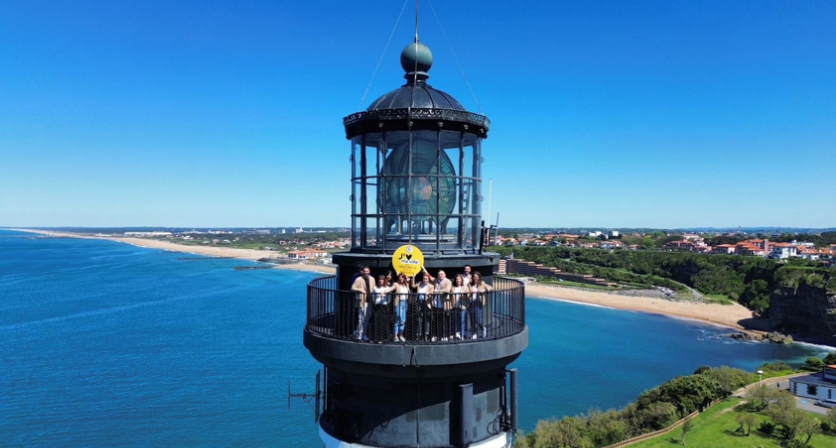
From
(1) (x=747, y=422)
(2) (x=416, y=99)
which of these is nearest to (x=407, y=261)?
(2) (x=416, y=99)

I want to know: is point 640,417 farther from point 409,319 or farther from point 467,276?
point 409,319

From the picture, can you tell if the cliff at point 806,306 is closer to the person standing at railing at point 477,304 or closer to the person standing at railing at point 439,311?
the person standing at railing at point 477,304

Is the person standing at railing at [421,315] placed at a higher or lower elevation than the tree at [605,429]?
higher

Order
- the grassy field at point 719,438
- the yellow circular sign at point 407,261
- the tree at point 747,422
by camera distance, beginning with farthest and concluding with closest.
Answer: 1. the tree at point 747,422
2. the grassy field at point 719,438
3. the yellow circular sign at point 407,261

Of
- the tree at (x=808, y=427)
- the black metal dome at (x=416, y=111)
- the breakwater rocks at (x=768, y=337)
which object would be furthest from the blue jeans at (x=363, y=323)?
the breakwater rocks at (x=768, y=337)

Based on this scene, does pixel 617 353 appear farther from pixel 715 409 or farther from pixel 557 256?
pixel 557 256

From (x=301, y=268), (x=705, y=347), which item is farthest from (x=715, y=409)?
(x=301, y=268)

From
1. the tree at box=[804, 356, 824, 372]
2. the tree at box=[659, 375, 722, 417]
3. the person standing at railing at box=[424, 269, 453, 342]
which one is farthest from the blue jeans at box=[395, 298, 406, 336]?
the tree at box=[804, 356, 824, 372]
